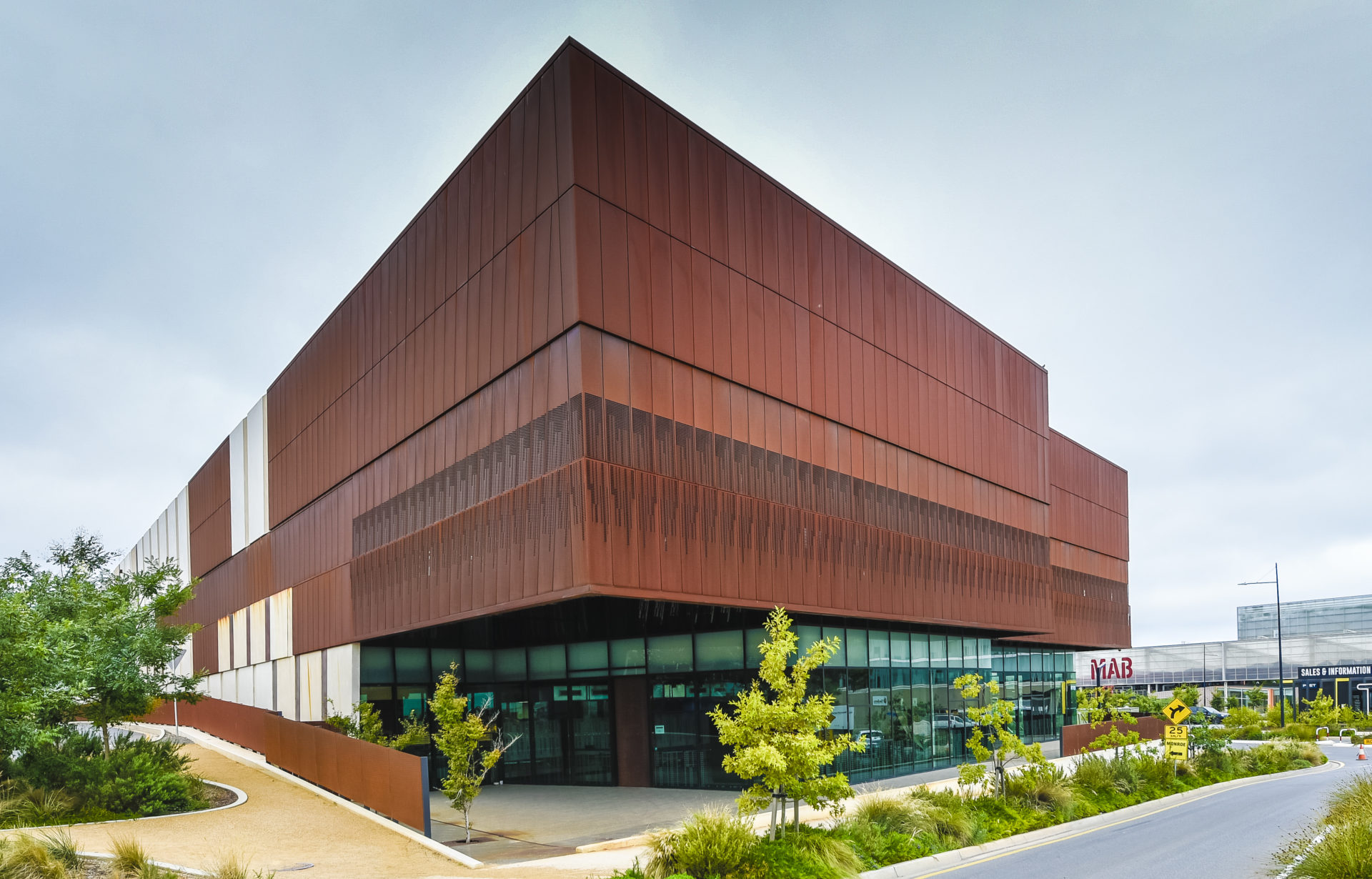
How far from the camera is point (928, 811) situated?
1808 centimetres

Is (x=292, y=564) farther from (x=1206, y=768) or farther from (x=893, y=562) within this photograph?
(x=1206, y=768)

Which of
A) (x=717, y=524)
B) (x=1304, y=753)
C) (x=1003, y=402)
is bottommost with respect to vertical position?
(x=1304, y=753)

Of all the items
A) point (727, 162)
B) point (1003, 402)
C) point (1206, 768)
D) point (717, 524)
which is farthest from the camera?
point (1003, 402)

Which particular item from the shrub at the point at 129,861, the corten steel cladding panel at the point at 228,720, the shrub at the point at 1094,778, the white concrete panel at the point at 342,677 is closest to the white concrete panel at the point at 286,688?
the corten steel cladding panel at the point at 228,720

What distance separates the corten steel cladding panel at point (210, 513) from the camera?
48969 mm

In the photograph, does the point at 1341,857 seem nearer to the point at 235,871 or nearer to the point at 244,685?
the point at 235,871

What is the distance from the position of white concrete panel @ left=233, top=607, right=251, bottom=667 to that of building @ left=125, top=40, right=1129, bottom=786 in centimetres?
491

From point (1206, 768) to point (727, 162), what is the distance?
2363cm

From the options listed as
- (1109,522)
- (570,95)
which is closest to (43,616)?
(570,95)

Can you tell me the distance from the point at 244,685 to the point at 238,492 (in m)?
8.69

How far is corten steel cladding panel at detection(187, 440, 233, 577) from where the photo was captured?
48969mm

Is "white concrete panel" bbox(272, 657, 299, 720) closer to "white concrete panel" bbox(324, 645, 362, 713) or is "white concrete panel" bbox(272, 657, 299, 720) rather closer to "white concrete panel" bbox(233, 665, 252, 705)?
"white concrete panel" bbox(324, 645, 362, 713)

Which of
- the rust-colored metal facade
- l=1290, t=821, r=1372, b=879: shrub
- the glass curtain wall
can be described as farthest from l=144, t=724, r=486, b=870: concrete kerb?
l=1290, t=821, r=1372, b=879: shrub

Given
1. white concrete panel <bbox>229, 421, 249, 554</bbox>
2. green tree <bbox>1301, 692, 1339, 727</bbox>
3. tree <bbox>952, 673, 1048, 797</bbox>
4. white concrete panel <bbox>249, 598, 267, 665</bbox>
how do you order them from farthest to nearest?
green tree <bbox>1301, 692, 1339, 727</bbox> < white concrete panel <bbox>229, 421, 249, 554</bbox> < white concrete panel <bbox>249, 598, 267, 665</bbox> < tree <bbox>952, 673, 1048, 797</bbox>
